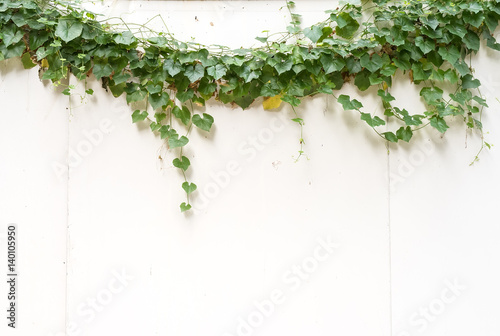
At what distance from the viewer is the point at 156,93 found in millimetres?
1632

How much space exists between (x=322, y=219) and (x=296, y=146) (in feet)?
1.02

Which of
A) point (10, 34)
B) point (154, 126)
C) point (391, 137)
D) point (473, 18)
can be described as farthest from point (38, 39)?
point (473, 18)

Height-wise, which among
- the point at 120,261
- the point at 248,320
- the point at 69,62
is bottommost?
the point at 248,320

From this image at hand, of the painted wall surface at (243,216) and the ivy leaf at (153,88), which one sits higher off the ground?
the ivy leaf at (153,88)

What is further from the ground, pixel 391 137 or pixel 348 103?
pixel 348 103

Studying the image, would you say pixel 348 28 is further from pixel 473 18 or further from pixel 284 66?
pixel 473 18

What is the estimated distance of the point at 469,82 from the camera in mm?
1681

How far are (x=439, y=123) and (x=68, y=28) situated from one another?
1.44 metres

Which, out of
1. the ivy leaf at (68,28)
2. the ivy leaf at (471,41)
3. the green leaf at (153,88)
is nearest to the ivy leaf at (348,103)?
the ivy leaf at (471,41)

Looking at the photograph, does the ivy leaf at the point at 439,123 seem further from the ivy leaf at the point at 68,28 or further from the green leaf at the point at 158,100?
the ivy leaf at the point at 68,28

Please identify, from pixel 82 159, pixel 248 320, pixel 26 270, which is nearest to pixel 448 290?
pixel 248 320

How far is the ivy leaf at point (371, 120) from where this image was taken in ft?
5.39

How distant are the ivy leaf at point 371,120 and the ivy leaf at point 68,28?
3.62 ft

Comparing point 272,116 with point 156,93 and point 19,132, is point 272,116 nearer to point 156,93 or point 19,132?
point 156,93
